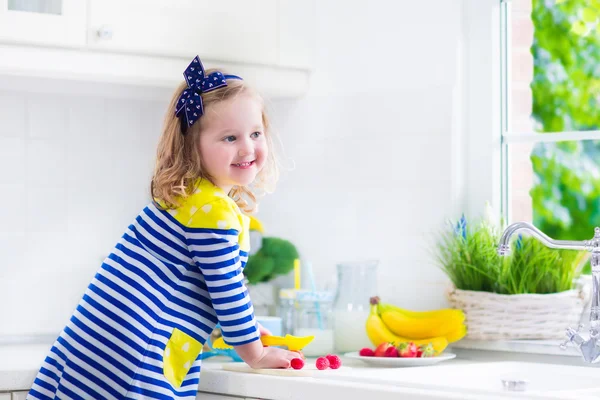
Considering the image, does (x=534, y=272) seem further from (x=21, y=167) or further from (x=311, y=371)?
(x=21, y=167)

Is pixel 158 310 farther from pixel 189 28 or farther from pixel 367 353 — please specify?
pixel 189 28

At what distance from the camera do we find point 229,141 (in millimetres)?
1707

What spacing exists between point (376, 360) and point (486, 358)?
0.96 feet

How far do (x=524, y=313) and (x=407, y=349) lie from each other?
0.89 feet

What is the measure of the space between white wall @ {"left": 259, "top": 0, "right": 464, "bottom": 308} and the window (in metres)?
0.12

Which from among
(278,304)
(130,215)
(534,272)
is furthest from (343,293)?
(130,215)

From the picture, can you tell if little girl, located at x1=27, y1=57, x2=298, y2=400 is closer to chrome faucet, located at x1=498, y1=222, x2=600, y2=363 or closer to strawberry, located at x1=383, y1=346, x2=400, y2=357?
strawberry, located at x1=383, y1=346, x2=400, y2=357

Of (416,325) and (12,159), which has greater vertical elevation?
(12,159)

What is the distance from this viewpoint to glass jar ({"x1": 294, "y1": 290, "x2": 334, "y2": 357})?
7.04 feet

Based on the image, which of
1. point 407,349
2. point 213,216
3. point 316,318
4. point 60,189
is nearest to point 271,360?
point 213,216

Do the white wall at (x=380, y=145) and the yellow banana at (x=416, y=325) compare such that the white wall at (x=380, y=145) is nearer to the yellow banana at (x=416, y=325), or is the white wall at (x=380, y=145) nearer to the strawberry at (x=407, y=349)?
the yellow banana at (x=416, y=325)

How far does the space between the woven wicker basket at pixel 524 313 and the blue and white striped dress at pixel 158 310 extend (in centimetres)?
61

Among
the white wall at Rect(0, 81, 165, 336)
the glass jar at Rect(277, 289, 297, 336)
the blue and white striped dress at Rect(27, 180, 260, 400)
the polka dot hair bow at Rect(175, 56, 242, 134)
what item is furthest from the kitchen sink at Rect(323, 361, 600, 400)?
the white wall at Rect(0, 81, 165, 336)

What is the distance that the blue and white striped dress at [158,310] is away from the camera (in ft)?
5.22
